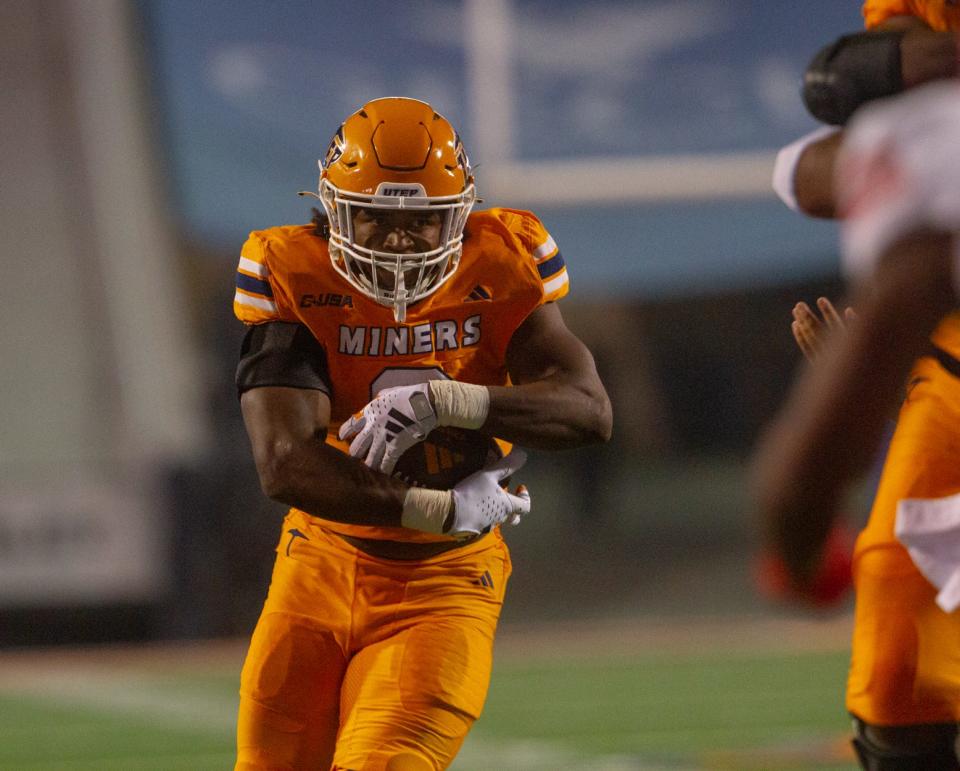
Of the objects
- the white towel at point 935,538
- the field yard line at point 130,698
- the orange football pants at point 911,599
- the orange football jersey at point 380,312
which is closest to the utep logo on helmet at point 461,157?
the orange football jersey at point 380,312

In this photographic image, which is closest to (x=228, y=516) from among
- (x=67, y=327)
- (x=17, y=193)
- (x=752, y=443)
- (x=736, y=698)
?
(x=67, y=327)

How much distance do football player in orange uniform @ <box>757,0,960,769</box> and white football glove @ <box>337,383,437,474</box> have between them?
70 cm

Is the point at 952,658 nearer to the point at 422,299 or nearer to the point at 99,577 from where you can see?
the point at 422,299

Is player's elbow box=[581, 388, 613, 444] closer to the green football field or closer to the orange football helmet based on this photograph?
the orange football helmet

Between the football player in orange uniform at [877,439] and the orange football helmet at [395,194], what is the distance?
647mm

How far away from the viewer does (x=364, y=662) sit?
2564 millimetres

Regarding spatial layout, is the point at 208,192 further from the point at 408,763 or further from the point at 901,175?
the point at 901,175

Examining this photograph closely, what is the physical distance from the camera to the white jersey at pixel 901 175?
1.60 m

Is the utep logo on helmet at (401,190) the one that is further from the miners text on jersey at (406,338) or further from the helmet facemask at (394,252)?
the miners text on jersey at (406,338)

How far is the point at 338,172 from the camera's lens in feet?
8.73

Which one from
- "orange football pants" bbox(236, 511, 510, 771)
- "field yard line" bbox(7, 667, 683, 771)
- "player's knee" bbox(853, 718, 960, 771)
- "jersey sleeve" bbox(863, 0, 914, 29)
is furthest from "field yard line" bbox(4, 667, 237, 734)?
"jersey sleeve" bbox(863, 0, 914, 29)

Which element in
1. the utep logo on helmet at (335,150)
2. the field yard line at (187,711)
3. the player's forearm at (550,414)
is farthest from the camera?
the field yard line at (187,711)

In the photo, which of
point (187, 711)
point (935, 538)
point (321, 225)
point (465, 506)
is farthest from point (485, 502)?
point (187, 711)

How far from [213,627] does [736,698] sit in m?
3.55
